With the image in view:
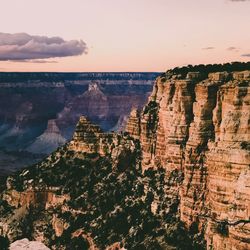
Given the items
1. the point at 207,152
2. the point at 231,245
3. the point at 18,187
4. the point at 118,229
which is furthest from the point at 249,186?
the point at 18,187

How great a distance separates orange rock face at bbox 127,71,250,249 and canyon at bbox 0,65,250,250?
108 millimetres

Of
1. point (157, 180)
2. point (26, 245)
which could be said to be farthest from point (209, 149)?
point (26, 245)

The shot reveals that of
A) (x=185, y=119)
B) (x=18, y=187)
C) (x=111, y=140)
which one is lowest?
(x=18, y=187)

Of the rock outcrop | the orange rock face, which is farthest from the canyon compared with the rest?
the rock outcrop

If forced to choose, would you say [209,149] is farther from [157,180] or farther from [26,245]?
[26,245]

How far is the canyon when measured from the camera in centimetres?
6731

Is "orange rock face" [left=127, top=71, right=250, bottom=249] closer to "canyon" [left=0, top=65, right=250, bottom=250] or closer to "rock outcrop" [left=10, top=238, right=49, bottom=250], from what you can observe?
"canyon" [left=0, top=65, right=250, bottom=250]

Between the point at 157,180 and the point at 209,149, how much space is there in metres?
13.2

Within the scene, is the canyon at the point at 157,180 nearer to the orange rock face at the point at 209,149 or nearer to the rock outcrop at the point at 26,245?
the orange rock face at the point at 209,149

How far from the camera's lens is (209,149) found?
2825 inches

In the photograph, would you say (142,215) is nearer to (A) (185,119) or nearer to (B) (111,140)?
(A) (185,119)

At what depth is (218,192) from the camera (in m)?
67.6

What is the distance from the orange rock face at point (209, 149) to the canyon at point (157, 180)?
4.3 inches

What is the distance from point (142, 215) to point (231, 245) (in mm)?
22098
